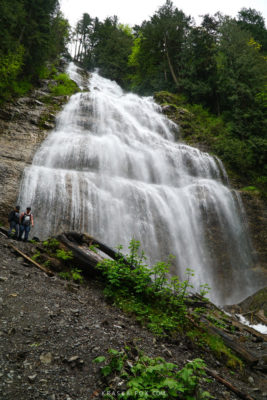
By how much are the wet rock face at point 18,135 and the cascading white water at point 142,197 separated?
45 cm

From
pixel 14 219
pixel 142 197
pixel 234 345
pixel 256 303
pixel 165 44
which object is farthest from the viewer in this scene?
pixel 165 44

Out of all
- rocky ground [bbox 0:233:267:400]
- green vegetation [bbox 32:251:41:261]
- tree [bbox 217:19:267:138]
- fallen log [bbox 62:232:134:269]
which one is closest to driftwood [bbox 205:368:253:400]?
rocky ground [bbox 0:233:267:400]

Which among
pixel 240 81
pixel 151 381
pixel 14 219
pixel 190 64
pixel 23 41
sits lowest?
pixel 14 219

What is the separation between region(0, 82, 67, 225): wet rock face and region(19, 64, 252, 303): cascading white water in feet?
1.49

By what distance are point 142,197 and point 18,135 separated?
307 inches

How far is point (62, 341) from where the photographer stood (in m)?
3.13

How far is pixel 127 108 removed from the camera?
21.7m

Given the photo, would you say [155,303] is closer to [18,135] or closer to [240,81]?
[18,135]

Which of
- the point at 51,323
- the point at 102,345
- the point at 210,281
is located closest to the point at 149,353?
the point at 102,345

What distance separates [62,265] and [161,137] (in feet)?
50.0

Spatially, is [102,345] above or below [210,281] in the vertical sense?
above

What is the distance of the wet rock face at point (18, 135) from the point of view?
1016cm

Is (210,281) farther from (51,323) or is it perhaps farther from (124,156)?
(51,323)

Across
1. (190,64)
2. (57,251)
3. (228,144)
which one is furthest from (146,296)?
(190,64)
